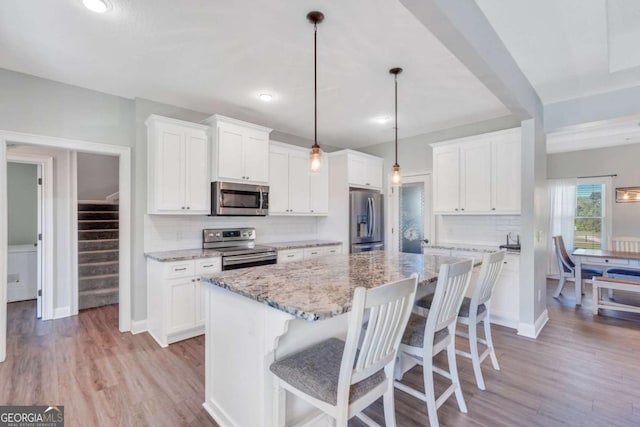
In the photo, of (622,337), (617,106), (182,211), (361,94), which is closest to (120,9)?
(182,211)

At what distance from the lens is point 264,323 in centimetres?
156

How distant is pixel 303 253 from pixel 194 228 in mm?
1493

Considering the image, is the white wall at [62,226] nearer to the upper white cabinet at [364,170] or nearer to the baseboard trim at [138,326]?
the baseboard trim at [138,326]

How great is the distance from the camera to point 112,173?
6.62 meters

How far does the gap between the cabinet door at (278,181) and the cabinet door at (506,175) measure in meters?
2.80

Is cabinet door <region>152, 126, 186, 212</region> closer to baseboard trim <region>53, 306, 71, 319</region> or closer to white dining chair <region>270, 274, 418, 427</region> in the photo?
baseboard trim <region>53, 306, 71, 319</region>

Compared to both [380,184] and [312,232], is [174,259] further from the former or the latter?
[380,184]

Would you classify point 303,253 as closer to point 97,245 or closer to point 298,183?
point 298,183

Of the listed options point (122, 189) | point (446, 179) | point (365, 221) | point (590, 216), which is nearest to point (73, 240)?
point (122, 189)

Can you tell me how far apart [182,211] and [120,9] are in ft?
6.53

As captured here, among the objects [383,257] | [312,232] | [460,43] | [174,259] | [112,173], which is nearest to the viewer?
[460,43]

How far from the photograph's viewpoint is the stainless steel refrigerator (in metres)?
4.84

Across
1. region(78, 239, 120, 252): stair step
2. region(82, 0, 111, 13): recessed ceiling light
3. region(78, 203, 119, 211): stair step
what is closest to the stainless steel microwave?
region(82, 0, 111, 13): recessed ceiling light

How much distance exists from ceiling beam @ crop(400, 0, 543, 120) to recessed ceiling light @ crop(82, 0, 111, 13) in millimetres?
1844
